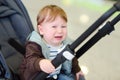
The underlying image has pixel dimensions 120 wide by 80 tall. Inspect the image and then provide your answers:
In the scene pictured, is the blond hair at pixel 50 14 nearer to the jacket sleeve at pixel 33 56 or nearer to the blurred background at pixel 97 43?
the jacket sleeve at pixel 33 56

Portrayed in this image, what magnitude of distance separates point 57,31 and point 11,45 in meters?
0.31

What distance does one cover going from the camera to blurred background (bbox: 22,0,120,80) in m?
2.55

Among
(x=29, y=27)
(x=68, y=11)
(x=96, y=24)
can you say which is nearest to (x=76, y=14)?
(x=68, y=11)

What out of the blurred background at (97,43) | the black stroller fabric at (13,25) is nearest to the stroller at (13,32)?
the black stroller fabric at (13,25)

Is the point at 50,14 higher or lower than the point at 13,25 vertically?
higher

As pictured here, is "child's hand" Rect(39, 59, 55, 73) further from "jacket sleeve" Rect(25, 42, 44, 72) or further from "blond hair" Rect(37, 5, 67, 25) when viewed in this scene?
"blond hair" Rect(37, 5, 67, 25)

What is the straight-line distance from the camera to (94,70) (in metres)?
2.55

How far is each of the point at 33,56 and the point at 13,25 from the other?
0.39 m

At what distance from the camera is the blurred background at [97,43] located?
255cm

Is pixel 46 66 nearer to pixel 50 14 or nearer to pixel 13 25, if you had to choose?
pixel 50 14

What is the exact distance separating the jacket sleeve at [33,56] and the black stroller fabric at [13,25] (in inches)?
8.6

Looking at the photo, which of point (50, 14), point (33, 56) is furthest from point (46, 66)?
point (50, 14)

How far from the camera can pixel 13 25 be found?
169 cm

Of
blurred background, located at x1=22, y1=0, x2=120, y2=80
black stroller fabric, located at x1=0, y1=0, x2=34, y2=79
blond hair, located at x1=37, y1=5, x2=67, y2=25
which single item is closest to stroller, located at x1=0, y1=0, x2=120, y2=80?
black stroller fabric, located at x1=0, y1=0, x2=34, y2=79
